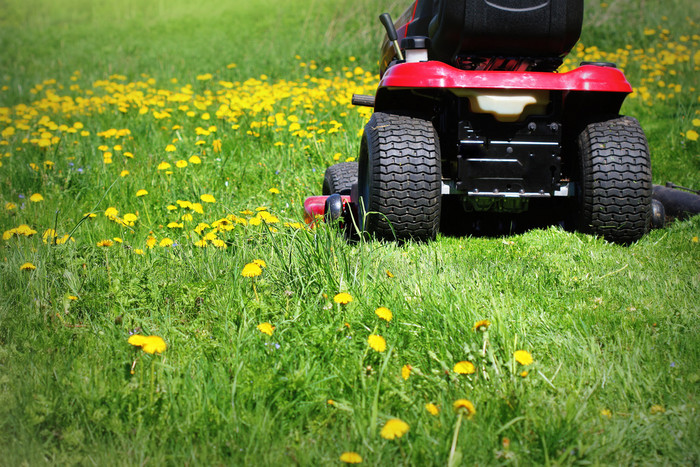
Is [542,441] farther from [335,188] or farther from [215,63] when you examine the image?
[215,63]

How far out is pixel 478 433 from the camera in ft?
5.10

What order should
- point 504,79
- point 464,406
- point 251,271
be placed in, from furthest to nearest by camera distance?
1. point 504,79
2. point 251,271
3. point 464,406

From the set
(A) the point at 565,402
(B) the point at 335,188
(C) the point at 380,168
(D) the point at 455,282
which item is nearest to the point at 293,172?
(B) the point at 335,188

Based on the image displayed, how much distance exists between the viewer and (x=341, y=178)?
3900 millimetres

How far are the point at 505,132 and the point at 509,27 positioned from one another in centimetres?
50

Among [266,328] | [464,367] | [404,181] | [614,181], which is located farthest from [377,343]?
[614,181]

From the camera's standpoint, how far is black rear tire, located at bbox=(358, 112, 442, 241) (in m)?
2.93

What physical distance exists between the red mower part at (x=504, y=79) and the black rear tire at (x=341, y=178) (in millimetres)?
936

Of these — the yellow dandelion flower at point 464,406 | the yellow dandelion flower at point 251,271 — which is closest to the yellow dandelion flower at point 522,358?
the yellow dandelion flower at point 464,406

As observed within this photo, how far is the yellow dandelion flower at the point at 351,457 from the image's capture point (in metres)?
1.40

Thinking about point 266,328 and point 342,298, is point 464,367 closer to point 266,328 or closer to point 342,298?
point 342,298

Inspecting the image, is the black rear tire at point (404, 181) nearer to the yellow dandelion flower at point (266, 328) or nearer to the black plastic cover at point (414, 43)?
the black plastic cover at point (414, 43)

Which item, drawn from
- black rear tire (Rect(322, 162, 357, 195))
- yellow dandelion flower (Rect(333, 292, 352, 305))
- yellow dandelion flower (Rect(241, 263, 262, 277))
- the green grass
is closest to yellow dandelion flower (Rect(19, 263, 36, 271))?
the green grass

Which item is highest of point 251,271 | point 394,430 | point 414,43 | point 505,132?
point 414,43
